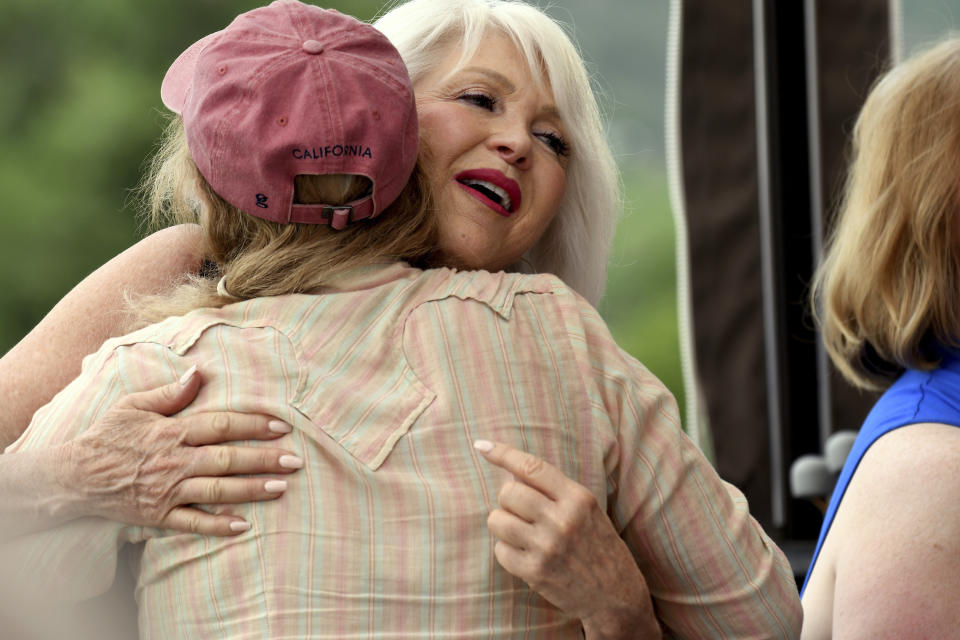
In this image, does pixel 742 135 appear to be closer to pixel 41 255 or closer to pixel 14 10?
pixel 41 255

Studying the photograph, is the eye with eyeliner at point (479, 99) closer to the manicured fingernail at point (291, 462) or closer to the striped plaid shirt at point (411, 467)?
the striped plaid shirt at point (411, 467)

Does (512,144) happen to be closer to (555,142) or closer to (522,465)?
(555,142)

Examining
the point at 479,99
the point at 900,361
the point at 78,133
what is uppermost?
the point at 479,99

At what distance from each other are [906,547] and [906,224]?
537 mm

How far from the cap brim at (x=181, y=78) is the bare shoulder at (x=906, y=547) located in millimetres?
1054

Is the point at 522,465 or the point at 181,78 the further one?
the point at 181,78

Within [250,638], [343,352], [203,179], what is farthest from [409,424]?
[203,179]

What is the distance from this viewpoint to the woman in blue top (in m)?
1.52

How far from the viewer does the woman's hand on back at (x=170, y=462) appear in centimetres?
120

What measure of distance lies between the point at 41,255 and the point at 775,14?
21.3 ft

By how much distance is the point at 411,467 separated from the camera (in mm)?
1189

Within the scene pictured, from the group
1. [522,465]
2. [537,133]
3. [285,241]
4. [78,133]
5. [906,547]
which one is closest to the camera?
[522,465]

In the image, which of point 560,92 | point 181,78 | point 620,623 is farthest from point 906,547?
point 181,78

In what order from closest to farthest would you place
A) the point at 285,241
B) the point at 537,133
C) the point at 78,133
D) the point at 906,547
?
the point at 285,241
the point at 906,547
the point at 537,133
the point at 78,133
